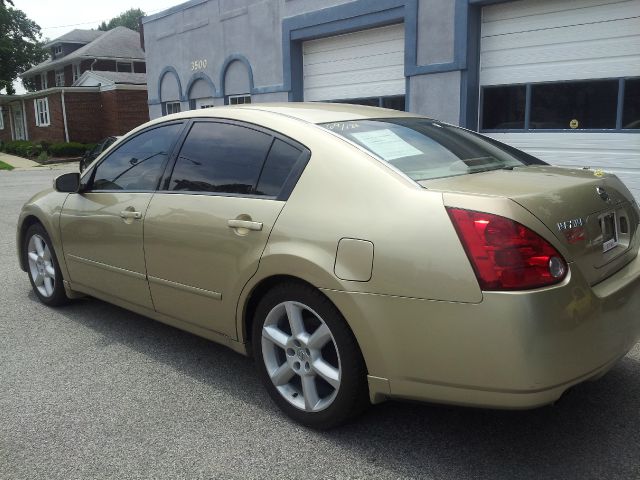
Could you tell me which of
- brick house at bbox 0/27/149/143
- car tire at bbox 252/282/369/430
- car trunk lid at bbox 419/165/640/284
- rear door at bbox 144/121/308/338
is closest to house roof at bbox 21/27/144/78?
brick house at bbox 0/27/149/143

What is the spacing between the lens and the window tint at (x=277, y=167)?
3.22 meters

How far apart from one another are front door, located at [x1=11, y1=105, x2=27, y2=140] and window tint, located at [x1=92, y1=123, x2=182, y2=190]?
44.9 meters

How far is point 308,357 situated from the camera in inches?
119

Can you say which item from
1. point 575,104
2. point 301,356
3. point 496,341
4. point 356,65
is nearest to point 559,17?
point 575,104

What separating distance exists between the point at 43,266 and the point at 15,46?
61112 millimetres

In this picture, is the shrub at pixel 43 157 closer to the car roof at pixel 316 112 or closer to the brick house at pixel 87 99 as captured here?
the brick house at pixel 87 99

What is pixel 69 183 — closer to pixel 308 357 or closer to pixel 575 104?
pixel 308 357

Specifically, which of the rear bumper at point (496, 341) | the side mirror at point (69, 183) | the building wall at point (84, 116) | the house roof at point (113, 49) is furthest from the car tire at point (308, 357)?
the house roof at point (113, 49)

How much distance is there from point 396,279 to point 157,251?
70.1 inches

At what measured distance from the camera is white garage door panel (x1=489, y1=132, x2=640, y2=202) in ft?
27.4

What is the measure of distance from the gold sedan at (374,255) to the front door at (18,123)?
150 ft

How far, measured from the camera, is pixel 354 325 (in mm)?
2742

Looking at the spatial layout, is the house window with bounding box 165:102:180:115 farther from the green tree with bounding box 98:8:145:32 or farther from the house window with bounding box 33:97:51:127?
the green tree with bounding box 98:8:145:32

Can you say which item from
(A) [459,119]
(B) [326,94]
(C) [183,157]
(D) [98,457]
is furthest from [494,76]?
(D) [98,457]
